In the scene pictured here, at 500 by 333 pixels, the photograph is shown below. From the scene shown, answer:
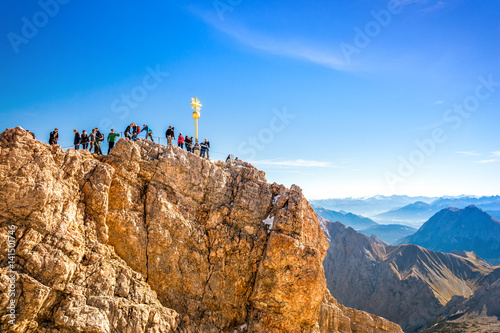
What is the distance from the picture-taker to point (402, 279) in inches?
5851

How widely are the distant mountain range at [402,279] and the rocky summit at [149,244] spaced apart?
11423cm

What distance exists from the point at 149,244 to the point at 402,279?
158 meters

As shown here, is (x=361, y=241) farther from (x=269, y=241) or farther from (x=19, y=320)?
(x=19, y=320)

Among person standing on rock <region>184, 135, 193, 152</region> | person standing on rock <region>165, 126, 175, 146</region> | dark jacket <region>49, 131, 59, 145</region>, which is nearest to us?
dark jacket <region>49, 131, 59, 145</region>

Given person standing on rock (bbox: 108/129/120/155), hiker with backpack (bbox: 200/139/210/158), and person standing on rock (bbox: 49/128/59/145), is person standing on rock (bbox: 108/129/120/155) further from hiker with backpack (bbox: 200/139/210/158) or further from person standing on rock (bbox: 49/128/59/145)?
hiker with backpack (bbox: 200/139/210/158)

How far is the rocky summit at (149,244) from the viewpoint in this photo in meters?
17.1

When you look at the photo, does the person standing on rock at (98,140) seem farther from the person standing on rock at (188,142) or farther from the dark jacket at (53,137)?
the person standing on rock at (188,142)

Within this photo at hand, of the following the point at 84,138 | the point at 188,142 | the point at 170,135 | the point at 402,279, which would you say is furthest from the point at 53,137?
the point at 402,279

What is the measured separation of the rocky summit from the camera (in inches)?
674

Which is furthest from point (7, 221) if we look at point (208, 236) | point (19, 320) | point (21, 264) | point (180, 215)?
point (208, 236)

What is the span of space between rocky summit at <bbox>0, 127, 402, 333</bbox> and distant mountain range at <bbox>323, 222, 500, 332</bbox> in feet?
375

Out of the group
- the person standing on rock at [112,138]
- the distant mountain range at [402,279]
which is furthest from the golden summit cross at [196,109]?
the distant mountain range at [402,279]

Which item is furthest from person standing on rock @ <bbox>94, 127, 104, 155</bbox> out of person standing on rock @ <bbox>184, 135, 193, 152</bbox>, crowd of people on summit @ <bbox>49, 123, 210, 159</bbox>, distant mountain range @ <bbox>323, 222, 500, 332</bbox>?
distant mountain range @ <bbox>323, 222, 500, 332</bbox>

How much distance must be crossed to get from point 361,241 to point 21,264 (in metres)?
203
